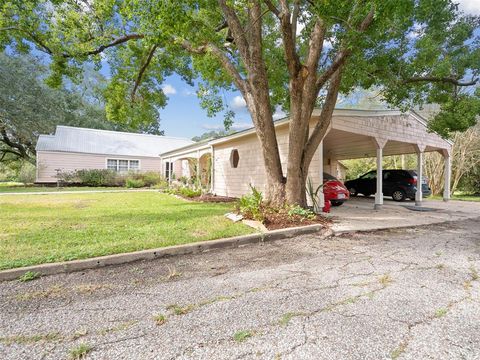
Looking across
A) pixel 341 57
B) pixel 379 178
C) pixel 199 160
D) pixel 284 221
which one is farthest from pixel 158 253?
pixel 199 160

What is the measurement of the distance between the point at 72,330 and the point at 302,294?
2.00m

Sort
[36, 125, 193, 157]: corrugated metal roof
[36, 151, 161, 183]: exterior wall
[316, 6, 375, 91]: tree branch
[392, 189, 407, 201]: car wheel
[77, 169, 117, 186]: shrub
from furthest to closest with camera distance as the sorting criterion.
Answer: [36, 125, 193, 157]: corrugated metal roof < [77, 169, 117, 186]: shrub < [36, 151, 161, 183]: exterior wall < [392, 189, 407, 201]: car wheel < [316, 6, 375, 91]: tree branch

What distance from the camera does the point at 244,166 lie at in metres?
11.4

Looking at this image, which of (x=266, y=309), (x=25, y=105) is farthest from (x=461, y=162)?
(x=25, y=105)

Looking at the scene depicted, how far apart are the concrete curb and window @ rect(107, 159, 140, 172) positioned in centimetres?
1943

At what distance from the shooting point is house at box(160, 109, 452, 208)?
8.49 m

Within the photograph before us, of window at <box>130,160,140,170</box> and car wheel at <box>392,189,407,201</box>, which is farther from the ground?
window at <box>130,160,140,170</box>

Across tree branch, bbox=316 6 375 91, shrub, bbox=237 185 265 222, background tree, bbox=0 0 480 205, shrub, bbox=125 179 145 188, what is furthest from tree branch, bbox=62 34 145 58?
shrub, bbox=125 179 145 188

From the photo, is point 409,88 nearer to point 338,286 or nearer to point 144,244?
point 338,286

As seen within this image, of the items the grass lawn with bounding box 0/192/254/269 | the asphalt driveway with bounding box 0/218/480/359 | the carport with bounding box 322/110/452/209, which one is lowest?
the asphalt driveway with bounding box 0/218/480/359

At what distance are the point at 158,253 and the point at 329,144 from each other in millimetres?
10382

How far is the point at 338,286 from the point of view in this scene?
2.75 m

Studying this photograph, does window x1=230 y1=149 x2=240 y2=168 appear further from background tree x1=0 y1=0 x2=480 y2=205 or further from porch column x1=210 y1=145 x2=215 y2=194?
background tree x1=0 y1=0 x2=480 y2=205

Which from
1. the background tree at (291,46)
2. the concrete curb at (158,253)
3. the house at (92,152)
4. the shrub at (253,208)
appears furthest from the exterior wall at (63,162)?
the concrete curb at (158,253)
